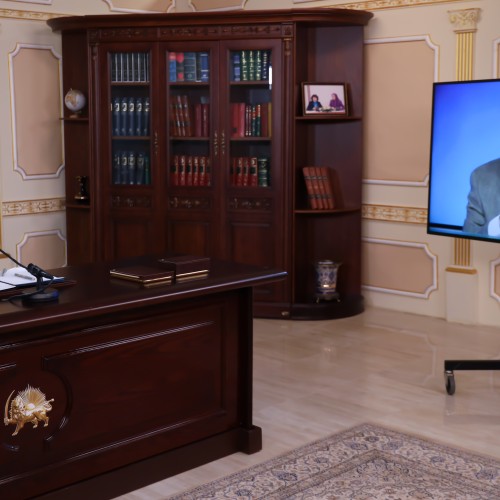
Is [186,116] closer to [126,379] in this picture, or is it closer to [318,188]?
[318,188]

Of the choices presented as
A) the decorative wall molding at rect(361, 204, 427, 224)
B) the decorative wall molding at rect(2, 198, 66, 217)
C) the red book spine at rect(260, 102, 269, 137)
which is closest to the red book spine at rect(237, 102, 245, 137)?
Result: the red book spine at rect(260, 102, 269, 137)

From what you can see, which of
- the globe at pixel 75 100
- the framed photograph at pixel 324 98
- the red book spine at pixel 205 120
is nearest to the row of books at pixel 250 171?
the red book spine at pixel 205 120

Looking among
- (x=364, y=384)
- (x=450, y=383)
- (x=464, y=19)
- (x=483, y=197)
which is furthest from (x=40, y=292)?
(x=464, y=19)

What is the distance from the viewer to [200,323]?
3.56 meters

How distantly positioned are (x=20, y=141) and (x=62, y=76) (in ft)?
1.98

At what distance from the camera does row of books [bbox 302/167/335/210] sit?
20.5 ft

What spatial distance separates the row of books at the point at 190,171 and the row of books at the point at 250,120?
1.02 feet

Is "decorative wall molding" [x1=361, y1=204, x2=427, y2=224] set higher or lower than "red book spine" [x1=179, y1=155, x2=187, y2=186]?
lower

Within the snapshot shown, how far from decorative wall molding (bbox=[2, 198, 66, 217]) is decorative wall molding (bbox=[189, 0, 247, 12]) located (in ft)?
6.14

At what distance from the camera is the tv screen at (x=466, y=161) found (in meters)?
4.55

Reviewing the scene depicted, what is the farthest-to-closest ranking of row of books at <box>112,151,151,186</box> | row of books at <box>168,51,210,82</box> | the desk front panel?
row of books at <box>112,151,151,186</box> → row of books at <box>168,51,210,82</box> → the desk front panel

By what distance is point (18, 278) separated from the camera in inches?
130

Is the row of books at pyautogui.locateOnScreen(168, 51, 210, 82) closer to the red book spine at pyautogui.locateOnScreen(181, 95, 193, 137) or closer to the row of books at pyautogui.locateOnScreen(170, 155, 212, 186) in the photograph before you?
the red book spine at pyautogui.locateOnScreen(181, 95, 193, 137)

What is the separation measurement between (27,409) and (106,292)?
50cm
